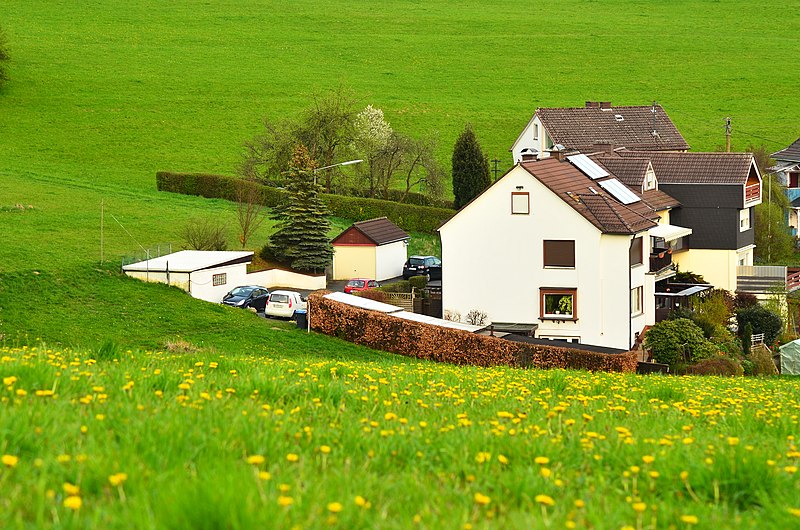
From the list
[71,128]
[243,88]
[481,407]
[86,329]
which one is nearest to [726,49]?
[243,88]

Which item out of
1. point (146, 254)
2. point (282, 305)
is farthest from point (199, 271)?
point (282, 305)

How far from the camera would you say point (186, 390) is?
10086 millimetres

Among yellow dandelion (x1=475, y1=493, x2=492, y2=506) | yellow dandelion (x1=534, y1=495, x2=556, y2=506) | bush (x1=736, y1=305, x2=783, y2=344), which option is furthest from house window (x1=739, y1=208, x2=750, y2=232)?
yellow dandelion (x1=475, y1=493, x2=492, y2=506)

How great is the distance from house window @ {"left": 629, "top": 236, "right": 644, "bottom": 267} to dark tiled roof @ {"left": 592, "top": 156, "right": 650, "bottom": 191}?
8.00 meters

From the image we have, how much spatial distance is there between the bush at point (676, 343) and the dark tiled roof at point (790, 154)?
6115cm

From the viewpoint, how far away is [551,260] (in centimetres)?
4566

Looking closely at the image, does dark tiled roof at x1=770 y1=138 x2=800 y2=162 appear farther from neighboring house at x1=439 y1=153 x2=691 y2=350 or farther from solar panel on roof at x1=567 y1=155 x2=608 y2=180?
neighboring house at x1=439 y1=153 x2=691 y2=350

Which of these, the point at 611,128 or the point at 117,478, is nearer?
the point at 117,478

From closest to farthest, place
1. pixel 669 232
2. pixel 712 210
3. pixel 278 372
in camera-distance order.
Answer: pixel 278 372 → pixel 669 232 → pixel 712 210

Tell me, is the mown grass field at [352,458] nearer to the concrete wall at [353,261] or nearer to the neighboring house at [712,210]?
the neighboring house at [712,210]

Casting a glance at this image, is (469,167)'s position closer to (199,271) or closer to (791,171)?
(791,171)

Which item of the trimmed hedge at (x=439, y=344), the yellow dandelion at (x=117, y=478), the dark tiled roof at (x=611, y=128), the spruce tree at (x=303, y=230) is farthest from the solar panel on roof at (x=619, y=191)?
the yellow dandelion at (x=117, y=478)

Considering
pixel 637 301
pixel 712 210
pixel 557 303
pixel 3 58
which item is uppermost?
pixel 3 58

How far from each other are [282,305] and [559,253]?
12.2 m
